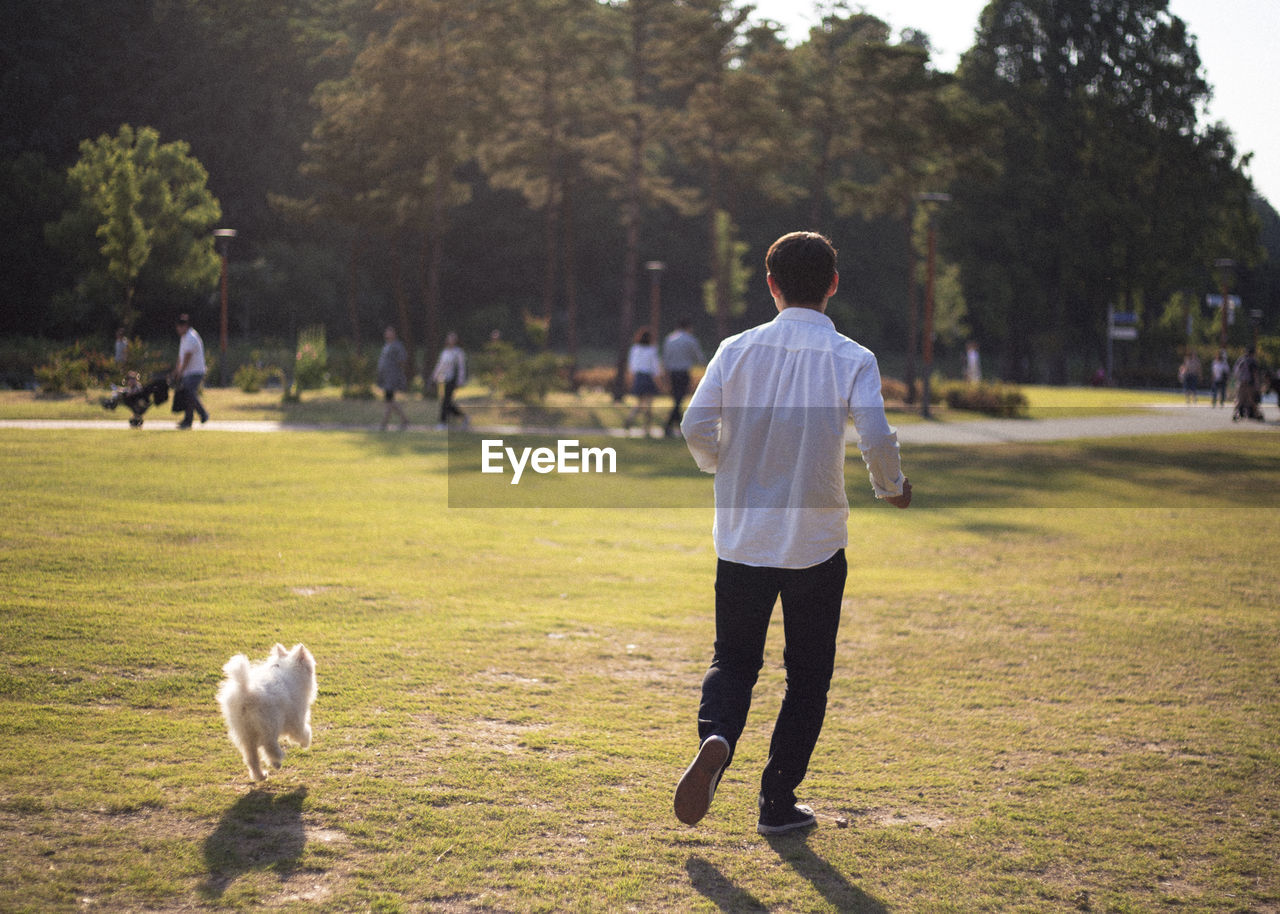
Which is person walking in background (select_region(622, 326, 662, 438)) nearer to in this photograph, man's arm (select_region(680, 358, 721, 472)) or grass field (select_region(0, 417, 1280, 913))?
grass field (select_region(0, 417, 1280, 913))

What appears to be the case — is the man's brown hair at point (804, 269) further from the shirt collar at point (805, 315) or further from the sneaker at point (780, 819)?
the sneaker at point (780, 819)

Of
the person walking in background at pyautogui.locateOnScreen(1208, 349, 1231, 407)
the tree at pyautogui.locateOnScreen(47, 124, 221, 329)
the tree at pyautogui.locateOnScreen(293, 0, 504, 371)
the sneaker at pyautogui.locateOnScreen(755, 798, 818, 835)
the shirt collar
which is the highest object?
the tree at pyautogui.locateOnScreen(293, 0, 504, 371)

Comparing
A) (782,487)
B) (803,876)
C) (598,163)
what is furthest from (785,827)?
(598,163)

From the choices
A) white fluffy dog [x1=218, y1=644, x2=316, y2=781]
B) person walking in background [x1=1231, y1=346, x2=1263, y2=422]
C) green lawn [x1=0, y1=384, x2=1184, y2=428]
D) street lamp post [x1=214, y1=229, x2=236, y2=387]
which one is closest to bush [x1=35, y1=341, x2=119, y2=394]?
green lawn [x1=0, y1=384, x2=1184, y2=428]

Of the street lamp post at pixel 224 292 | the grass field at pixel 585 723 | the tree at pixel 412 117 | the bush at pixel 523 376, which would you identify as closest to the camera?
the grass field at pixel 585 723

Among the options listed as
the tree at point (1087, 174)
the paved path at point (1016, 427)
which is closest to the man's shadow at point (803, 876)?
the paved path at point (1016, 427)

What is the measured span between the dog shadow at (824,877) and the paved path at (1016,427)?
57.1ft

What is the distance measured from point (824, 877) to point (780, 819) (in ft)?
1.34

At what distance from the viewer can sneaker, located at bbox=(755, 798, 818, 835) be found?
422 centimetres

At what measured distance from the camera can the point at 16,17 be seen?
4928cm

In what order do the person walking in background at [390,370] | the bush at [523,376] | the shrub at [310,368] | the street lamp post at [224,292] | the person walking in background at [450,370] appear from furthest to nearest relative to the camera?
the street lamp post at [224,292] < the shrub at [310,368] < the bush at [523,376] < the person walking in background at [390,370] < the person walking in background at [450,370]

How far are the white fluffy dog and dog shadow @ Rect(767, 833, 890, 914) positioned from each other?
198cm

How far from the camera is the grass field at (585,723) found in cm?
377

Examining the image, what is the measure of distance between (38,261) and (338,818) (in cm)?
5020
